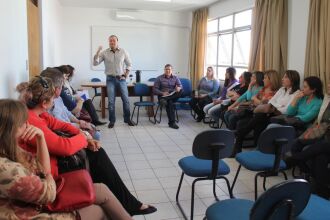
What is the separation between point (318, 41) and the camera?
398 cm

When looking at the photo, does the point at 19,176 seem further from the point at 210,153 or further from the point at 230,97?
the point at 230,97

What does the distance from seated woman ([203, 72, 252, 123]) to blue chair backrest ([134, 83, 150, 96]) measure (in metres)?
1.35

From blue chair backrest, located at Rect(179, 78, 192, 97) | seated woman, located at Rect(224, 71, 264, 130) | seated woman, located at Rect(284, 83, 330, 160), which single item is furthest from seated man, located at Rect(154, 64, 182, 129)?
seated woman, located at Rect(284, 83, 330, 160)

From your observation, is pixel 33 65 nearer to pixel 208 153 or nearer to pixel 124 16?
pixel 208 153

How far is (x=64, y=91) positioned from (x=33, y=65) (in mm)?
506

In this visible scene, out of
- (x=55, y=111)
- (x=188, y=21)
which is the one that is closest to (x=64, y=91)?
(x=55, y=111)

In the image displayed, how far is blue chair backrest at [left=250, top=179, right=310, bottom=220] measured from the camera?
4.31ft

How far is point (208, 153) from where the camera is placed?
2.35 meters

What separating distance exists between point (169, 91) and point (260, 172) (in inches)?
147

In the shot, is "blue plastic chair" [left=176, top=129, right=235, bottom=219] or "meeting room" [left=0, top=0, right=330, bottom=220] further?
"blue plastic chair" [left=176, top=129, right=235, bottom=219]

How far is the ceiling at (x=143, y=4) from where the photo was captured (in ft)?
22.9

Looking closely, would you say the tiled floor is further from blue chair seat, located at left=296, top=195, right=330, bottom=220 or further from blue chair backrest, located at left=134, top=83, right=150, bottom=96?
blue chair seat, located at left=296, top=195, right=330, bottom=220

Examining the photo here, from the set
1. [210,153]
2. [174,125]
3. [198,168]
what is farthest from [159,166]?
[174,125]

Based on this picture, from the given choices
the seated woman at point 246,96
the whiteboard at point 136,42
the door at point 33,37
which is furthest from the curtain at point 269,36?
the door at point 33,37
